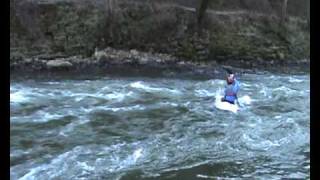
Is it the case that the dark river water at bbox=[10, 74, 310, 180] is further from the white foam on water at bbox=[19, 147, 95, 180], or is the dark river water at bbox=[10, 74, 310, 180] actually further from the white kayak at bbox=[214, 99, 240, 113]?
the white kayak at bbox=[214, 99, 240, 113]

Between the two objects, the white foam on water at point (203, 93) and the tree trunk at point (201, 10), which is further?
the tree trunk at point (201, 10)

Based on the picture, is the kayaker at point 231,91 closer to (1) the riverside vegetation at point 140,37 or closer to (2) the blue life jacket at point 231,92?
(2) the blue life jacket at point 231,92

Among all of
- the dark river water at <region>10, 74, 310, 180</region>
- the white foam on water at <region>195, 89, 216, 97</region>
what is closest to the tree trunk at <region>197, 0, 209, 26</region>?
the dark river water at <region>10, 74, 310, 180</region>

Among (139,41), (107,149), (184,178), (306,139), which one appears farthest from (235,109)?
(139,41)

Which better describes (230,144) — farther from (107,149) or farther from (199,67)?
(199,67)

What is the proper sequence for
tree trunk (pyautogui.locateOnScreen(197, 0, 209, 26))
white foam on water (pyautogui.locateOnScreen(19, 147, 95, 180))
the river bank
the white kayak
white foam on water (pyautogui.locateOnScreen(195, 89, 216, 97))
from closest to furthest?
white foam on water (pyautogui.locateOnScreen(19, 147, 95, 180)), the white kayak, white foam on water (pyautogui.locateOnScreen(195, 89, 216, 97)), the river bank, tree trunk (pyautogui.locateOnScreen(197, 0, 209, 26))

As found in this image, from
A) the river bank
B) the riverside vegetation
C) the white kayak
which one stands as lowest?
the white kayak

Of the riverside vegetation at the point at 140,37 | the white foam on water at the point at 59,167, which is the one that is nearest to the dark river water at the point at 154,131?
the white foam on water at the point at 59,167

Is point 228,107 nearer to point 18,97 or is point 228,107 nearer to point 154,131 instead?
point 154,131

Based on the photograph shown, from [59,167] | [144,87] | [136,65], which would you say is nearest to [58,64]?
[136,65]

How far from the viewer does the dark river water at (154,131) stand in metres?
9.55

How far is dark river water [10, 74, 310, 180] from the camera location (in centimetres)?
955

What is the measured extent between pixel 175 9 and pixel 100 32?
4634 mm

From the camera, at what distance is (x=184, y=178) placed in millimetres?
9039
